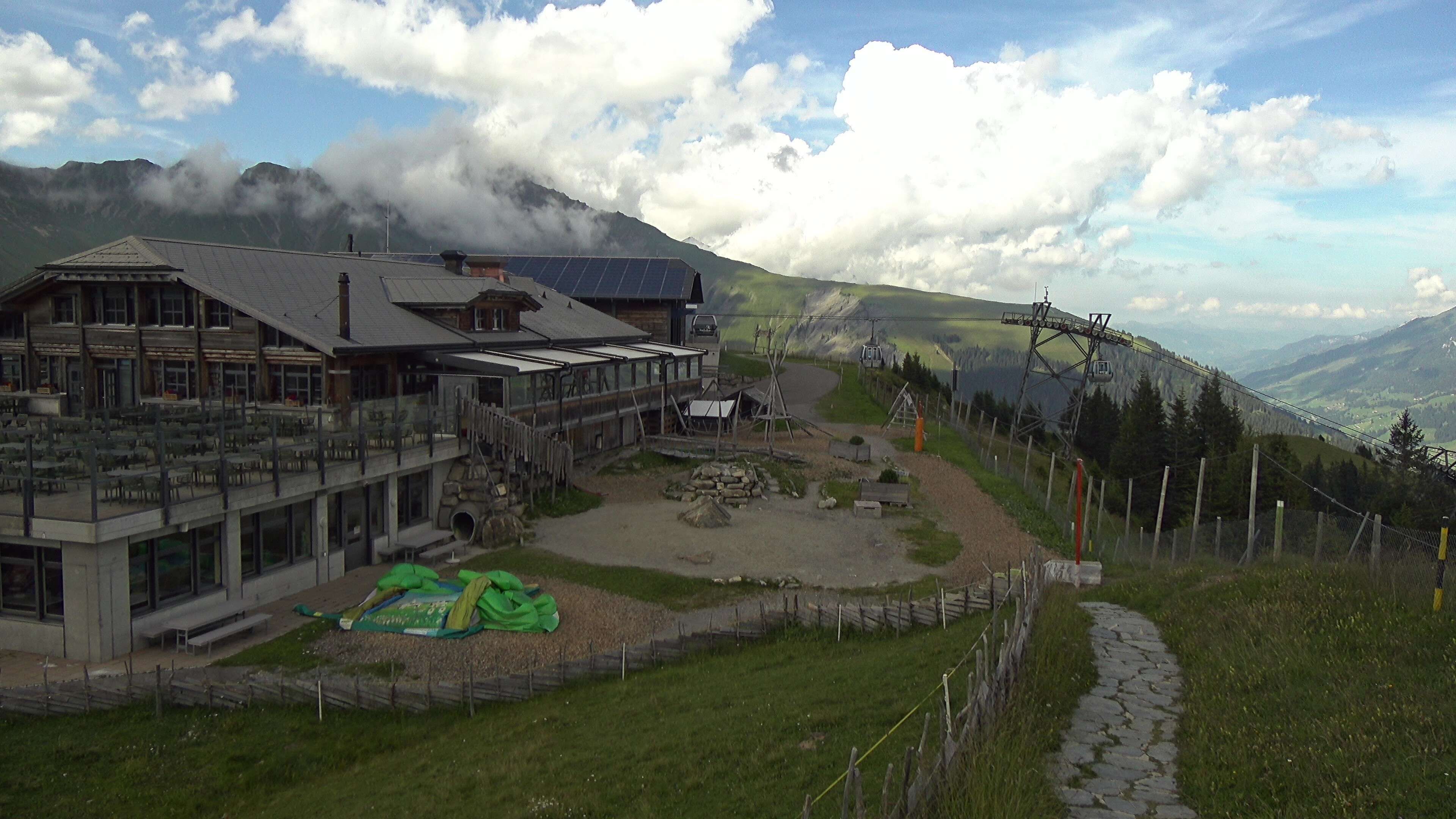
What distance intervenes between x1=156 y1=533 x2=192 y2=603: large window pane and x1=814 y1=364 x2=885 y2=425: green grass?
42066mm

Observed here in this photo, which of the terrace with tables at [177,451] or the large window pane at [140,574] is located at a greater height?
the terrace with tables at [177,451]

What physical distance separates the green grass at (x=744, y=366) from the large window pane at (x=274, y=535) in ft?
149

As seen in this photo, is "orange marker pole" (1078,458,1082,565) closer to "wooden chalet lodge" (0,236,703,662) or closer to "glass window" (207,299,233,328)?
"wooden chalet lodge" (0,236,703,662)

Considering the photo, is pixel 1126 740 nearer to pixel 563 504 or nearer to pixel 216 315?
pixel 563 504

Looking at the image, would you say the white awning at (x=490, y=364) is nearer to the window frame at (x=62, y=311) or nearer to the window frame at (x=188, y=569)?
the window frame at (x=188, y=569)

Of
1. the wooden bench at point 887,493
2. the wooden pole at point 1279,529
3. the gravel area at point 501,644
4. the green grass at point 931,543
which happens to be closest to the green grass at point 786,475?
the wooden bench at point 887,493

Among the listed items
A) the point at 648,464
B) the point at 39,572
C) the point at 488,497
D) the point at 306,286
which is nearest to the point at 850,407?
the point at 648,464

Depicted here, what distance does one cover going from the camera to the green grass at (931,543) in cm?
2822

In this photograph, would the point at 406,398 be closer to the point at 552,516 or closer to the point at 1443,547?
Result: the point at 552,516

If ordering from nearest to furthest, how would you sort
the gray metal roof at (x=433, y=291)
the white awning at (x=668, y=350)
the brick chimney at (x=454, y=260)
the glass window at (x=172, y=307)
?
the glass window at (x=172, y=307), the gray metal roof at (x=433, y=291), the white awning at (x=668, y=350), the brick chimney at (x=454, y=260)

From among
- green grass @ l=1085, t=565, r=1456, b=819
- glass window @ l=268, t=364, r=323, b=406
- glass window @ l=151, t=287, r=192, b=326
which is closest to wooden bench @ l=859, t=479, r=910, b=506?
green grass @ l=1085, t=565, r=1456, b=819

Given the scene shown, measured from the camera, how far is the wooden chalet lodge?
19.2 metres

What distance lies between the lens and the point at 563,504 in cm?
3372

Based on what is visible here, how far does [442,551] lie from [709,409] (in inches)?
949
